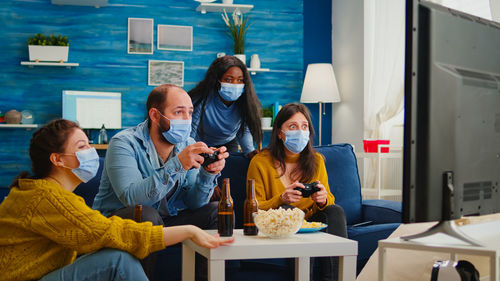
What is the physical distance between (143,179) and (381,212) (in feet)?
4.93

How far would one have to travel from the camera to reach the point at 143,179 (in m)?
2.21

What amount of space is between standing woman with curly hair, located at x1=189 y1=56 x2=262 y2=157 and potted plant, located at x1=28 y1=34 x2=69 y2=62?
249cm

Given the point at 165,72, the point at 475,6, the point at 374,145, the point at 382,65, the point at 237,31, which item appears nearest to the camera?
the point at 475,6

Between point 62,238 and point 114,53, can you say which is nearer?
point 62,238

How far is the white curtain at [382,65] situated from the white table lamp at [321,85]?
35 centimetres

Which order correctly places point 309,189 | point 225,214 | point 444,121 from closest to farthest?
point 444,121 → point 225,214 → point 309,189

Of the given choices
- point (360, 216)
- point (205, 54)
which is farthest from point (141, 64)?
point (360, 216)

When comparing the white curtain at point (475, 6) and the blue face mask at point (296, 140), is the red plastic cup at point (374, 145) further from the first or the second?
the blue face mask at point (296, 140)

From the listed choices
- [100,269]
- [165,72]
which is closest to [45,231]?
[100,269]

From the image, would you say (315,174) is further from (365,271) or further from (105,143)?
(105,143)

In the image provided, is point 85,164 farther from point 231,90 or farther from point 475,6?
point 475,6

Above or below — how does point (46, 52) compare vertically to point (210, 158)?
above

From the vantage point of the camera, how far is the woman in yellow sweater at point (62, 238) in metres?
1.61

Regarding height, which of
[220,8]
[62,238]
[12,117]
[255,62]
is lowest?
[62,238]
